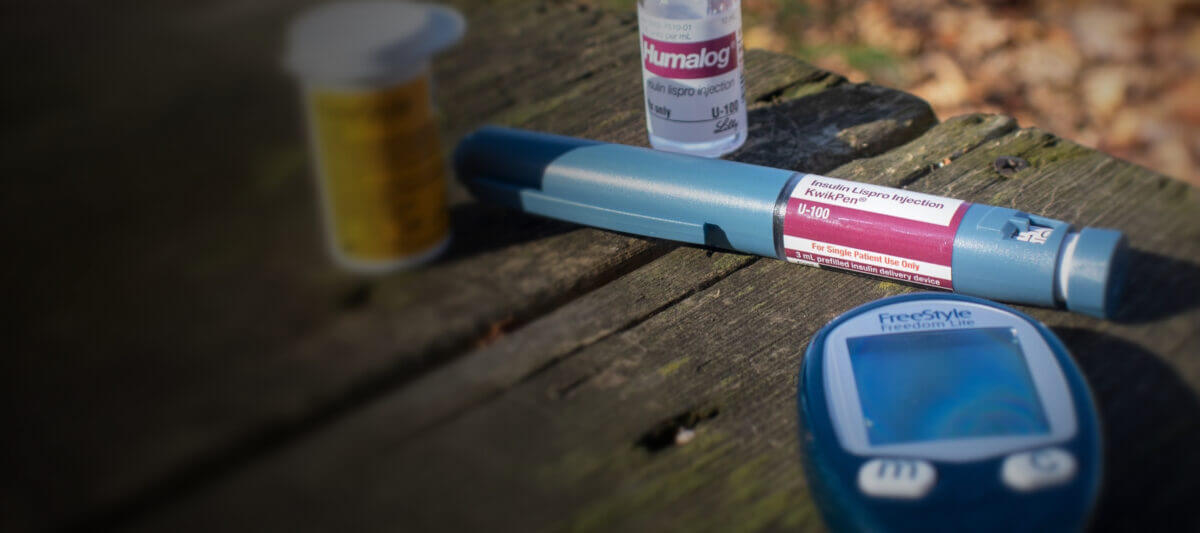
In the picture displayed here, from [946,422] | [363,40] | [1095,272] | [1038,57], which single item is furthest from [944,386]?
[1038,57]

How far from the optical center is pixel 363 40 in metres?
0.68

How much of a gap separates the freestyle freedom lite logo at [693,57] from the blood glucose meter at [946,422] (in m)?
0.32

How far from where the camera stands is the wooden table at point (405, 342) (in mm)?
652

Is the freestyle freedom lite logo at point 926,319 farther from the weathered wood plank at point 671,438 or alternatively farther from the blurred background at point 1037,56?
the blurred background at point 1037,56

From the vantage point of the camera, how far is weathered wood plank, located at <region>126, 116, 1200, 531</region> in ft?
2.11

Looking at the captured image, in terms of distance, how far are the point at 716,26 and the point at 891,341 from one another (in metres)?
0.38

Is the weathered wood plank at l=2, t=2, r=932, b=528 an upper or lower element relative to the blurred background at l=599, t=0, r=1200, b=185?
upper

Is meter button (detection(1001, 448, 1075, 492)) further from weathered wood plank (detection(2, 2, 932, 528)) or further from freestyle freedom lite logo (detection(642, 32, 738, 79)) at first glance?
freestyle freedom lite logo (detection(642, 32, 738, 79))

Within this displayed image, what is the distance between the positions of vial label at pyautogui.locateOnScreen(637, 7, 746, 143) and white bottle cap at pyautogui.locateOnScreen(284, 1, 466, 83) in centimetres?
31

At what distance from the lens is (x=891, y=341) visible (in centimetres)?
74

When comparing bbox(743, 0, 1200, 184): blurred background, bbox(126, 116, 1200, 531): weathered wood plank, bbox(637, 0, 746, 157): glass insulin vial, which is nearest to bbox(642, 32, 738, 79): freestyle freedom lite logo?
bbox(637, 0, 746, 157): glass insulin vial

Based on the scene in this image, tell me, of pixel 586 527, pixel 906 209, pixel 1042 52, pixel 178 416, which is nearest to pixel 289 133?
pixel 178 416

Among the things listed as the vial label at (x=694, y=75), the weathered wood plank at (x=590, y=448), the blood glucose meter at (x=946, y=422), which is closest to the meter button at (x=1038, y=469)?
the blood glucose meter at (x=946, y=422)

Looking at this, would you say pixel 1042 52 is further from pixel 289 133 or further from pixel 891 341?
pixel 289 133
